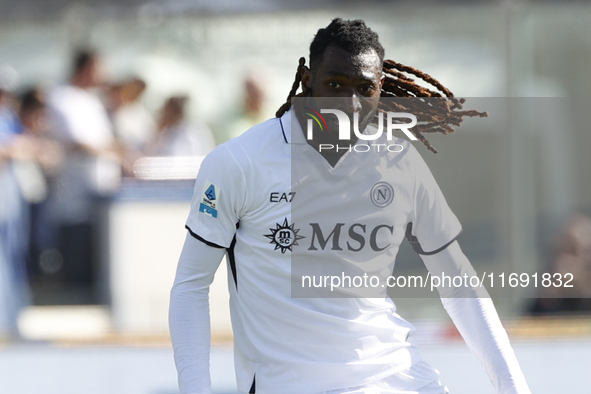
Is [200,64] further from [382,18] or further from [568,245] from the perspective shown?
[568,245]

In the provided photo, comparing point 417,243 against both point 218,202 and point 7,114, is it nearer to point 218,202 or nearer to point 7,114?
point 218,202

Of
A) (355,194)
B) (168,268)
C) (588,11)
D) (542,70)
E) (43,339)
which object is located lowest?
(43,339)

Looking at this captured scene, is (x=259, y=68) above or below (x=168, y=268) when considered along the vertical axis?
above

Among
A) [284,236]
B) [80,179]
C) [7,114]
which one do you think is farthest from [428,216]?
[7,114]

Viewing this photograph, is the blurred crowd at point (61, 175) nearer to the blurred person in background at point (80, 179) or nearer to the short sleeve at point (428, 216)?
the blurred person in background at point (80, 179)

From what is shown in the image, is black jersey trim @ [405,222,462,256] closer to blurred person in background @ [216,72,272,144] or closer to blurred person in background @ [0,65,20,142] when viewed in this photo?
blurred person in background @ [216,72,272,144]

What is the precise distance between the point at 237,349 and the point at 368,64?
0.84m

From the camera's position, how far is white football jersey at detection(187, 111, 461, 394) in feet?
6.64

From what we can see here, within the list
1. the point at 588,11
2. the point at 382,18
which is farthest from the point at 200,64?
the point at 588,11

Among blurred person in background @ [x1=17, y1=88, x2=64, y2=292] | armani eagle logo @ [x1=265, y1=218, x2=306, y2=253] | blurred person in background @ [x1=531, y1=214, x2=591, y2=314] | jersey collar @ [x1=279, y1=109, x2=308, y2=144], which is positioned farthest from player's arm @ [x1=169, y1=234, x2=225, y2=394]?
blurred person in background @ [x1=531, y1=214, x2=591, y2=314]

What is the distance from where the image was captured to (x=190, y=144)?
6.12 metres

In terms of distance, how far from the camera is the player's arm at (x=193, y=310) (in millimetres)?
2062

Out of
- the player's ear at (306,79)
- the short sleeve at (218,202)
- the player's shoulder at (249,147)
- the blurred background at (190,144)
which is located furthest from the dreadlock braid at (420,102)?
the blurred background at (190,144)

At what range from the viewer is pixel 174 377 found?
3.90 metres
